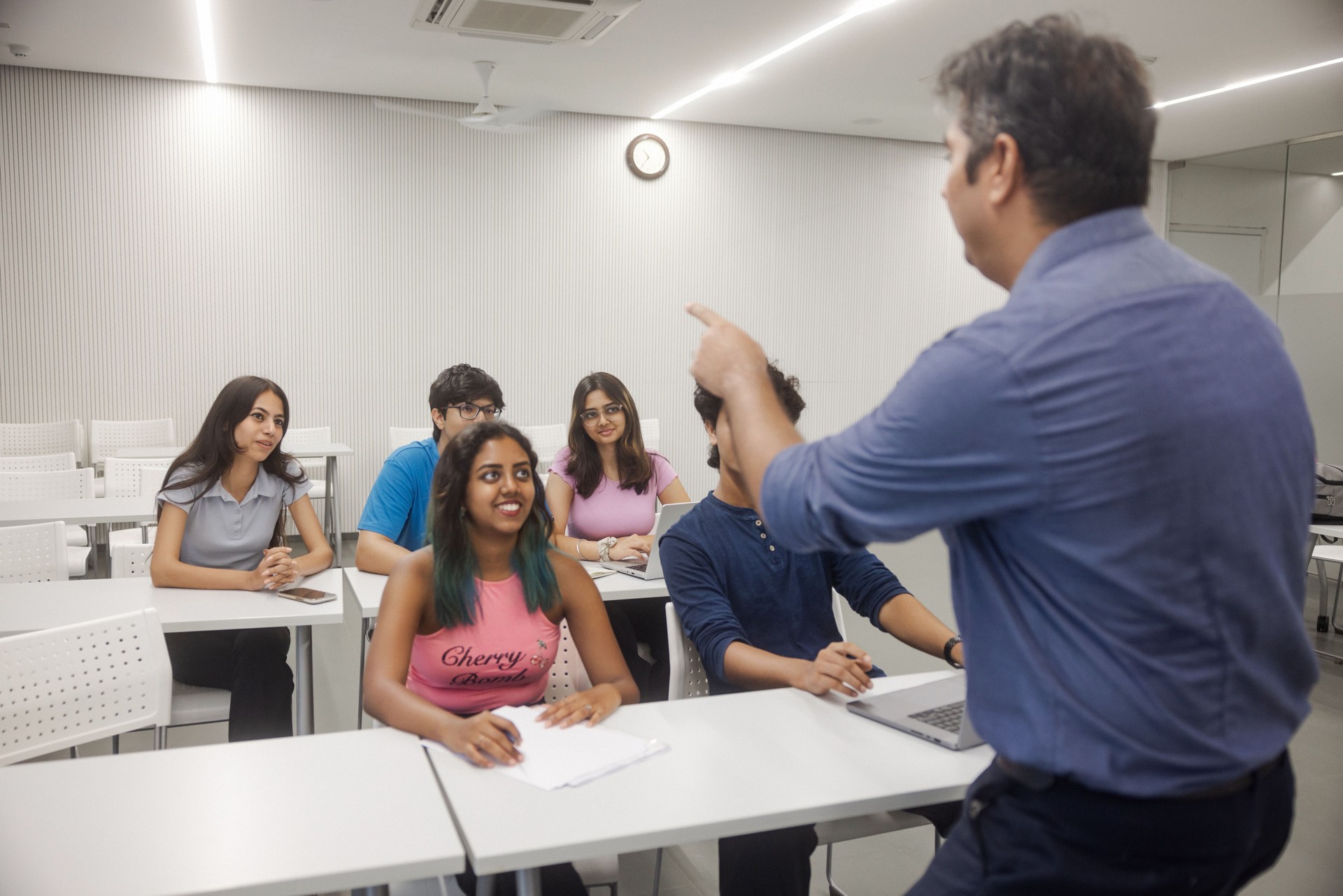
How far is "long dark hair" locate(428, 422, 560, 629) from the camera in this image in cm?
209

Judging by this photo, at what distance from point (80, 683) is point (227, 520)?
3.44ft

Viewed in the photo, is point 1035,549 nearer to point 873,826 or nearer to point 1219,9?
point 873,826

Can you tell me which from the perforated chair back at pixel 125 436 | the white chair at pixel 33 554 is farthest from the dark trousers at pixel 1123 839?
the perforated chair back at pixel 125 436

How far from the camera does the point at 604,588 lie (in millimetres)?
3062

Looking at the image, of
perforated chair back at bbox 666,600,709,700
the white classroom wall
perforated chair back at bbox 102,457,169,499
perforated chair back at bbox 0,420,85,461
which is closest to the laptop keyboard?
perforated chair back at bbox 666,600,709,700

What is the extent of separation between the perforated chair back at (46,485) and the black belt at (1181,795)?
16.0 ft

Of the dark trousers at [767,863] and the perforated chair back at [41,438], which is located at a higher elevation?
the perforated chair back at [41,438]

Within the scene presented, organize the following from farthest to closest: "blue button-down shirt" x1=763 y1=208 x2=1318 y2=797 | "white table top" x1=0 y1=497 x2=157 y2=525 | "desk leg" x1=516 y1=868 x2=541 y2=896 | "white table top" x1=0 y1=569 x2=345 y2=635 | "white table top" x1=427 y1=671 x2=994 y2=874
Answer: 1. "white table top" x1=0 y1=497 x2=157 y2=525
2. "white table top" x1=0 y1=569 x2=345 y2=635
3. "desk leg" x1=516 y1=868 x2=541 y2=896
4. "white table top" x1=427 y1=671 x2=994 y2=874
5. "blue button-down shirt" x1=763 y1=208 x2=1318 y2=797

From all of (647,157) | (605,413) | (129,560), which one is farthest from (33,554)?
(647,157)

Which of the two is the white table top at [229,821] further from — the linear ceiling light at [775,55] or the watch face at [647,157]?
the watch face at [647,157]

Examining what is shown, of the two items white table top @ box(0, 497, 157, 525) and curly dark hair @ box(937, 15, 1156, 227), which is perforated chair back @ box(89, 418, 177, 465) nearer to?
white table top @ box(0, 497, 157, 525)

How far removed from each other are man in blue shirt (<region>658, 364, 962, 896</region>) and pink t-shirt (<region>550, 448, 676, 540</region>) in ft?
4.41

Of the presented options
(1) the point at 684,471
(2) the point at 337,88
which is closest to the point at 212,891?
(2) the point at 337,88

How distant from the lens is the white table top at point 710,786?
1421mm
